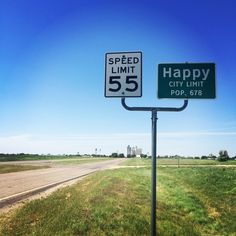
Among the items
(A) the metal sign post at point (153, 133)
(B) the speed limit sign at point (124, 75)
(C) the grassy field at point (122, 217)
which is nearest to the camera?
(A) the metal sign post at point (153, 133)

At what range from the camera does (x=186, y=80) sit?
5777 millimetres

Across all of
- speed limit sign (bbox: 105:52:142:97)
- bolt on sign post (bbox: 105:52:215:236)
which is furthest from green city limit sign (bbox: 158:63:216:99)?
speed limit sign (bbox: 105:52:142:97)

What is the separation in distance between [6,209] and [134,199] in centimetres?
529

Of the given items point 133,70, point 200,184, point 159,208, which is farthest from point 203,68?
point 200,184

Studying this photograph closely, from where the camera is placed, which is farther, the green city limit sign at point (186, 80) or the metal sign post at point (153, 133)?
the green city limit sign at point (186, 80)

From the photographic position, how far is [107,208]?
42.2 feet

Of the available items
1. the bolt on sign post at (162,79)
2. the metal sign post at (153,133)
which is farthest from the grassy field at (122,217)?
the bolt on sign post at (162,79)

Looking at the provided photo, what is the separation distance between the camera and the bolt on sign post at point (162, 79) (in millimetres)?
5629

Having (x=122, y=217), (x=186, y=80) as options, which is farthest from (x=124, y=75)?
(x=122, y=217)

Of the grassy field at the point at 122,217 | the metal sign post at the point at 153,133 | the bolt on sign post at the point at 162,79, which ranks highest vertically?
the bolt on sign post at the point at 162,79

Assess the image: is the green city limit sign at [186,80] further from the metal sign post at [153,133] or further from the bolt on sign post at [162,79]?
the metal sign post at [153,133]

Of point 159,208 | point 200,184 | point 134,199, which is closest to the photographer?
point 159,208

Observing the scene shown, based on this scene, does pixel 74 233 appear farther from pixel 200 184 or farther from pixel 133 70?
pixel 200 184

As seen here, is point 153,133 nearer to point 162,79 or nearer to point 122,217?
point 162,79
